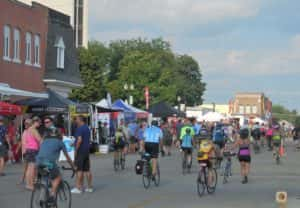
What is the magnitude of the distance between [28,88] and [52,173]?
94.6 ft

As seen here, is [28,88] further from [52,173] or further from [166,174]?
[52,173]

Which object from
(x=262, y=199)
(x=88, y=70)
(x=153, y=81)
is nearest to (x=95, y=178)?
(x=262, y=199)

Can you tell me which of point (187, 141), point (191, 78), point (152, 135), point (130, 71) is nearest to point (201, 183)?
point (152, 135)

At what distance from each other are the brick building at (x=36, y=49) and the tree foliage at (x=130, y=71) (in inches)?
845

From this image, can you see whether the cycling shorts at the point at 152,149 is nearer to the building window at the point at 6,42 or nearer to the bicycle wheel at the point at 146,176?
the bicycle wheel at the point at 146,176

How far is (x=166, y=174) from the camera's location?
2495cm

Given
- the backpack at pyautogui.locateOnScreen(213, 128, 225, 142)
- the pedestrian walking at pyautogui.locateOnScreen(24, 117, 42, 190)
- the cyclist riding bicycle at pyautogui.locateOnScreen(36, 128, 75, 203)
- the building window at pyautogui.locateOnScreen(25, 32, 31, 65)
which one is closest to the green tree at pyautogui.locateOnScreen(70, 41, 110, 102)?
the building window at pyautogui.locateOnScreen(25, 32, 31, 65)

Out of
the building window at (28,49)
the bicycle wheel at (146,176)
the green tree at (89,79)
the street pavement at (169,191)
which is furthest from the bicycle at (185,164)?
the green tree at (89,79)

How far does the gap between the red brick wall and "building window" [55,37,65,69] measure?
58.5 inches

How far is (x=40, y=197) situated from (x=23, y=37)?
28.9 m

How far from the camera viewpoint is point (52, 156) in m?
Result: 13.3

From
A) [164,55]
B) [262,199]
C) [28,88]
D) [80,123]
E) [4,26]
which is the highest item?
[164,55]

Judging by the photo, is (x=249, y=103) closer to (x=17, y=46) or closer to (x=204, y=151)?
(x=17, y=46)

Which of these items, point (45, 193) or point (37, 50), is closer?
point (45, 193)
